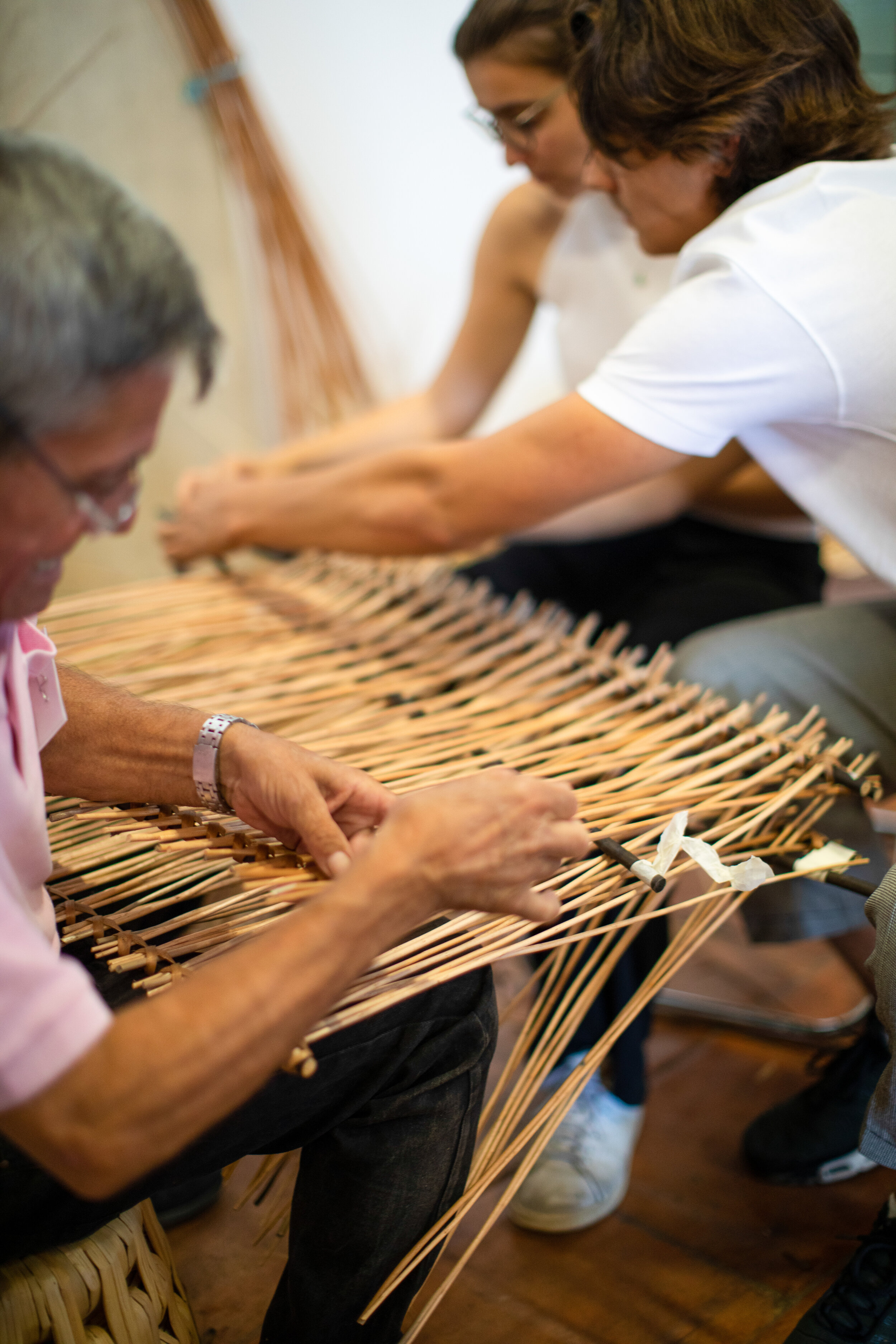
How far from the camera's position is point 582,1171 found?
1183mm

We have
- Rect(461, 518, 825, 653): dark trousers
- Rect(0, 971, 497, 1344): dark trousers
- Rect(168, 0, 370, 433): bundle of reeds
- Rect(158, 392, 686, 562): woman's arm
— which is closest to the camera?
Rect(0, 971, 497, 1344): dark trousers

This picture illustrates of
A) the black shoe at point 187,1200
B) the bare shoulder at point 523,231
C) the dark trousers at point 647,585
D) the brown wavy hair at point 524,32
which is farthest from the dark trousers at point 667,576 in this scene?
the black shoe at point 187,1200

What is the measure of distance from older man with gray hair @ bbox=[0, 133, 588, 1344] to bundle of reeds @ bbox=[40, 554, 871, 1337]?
0.17 ft

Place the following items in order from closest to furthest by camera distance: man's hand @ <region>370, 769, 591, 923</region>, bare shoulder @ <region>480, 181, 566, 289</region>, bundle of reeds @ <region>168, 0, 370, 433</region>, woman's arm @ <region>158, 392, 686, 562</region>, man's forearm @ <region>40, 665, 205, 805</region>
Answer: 1. man's hand @ <region>370, 769, 591, 923</region>
2. man's forearm @ <region>40, 665, 205, 805</region>
3. woman's arm @ <region>158, 392, 686, 562</region>
4. bare shoulder @ <region>480, 181, 566, 289</region>
5. bundle of reeds @ <region>168, 0, 370, 433</region>

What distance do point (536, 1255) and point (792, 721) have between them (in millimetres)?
694


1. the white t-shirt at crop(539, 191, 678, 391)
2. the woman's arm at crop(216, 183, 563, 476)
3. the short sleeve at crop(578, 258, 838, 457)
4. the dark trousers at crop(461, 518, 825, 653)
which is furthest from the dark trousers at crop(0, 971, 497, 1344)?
the woman's arm at crop(216, 183, 563, 476)

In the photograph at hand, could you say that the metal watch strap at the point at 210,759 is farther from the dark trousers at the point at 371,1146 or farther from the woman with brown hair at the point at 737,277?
the woman with brown hair at the point at 737,277

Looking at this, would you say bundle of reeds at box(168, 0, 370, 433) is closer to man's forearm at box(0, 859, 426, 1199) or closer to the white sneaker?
the white sneaker

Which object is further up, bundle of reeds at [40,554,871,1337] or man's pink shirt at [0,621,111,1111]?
man's pink shirt at [0,621,111,1111]

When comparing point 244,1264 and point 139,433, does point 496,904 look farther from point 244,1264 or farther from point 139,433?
point 244,1264

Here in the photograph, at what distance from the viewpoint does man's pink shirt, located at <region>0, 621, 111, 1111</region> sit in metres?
0.53

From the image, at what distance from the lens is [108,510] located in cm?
63

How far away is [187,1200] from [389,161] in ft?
7.91

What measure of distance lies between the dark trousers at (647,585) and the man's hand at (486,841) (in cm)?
57
